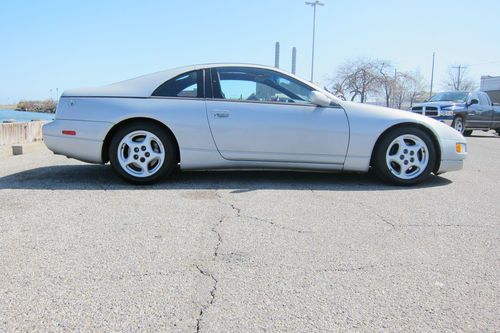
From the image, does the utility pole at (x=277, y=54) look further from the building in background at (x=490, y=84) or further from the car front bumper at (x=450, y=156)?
the building in background at (x=490, y=84)

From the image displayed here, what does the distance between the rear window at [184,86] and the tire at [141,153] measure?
41cm

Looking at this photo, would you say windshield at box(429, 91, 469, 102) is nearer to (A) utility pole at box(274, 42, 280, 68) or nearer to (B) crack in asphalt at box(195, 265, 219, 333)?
(A) utility pole at box(274, 42, 280, 68)

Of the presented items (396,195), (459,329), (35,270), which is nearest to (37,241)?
(35,270)

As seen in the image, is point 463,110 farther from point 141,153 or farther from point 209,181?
point 141,153

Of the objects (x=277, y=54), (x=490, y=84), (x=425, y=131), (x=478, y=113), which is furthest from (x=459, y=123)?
(x=490, y=84)

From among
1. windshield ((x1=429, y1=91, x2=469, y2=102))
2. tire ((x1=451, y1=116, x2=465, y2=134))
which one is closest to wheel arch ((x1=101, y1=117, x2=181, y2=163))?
tire ((x1=451, y1=116, x2=465, y2=134))

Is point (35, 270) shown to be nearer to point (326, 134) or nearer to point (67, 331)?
point (67, 331)

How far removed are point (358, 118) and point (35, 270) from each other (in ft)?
12.1

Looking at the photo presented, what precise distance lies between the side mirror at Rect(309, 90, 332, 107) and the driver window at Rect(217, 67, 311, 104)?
0.12 m

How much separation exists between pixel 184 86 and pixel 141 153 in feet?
2.97

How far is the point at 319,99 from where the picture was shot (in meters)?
4.88

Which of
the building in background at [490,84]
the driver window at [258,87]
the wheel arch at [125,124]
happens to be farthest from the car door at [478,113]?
the building in background at [490,84]

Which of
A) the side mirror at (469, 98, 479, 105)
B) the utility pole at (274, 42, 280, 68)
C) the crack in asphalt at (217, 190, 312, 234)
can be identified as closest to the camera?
the crack in asphalt at (217, 190, 312, 234)

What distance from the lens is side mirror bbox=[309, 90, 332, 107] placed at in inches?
192
